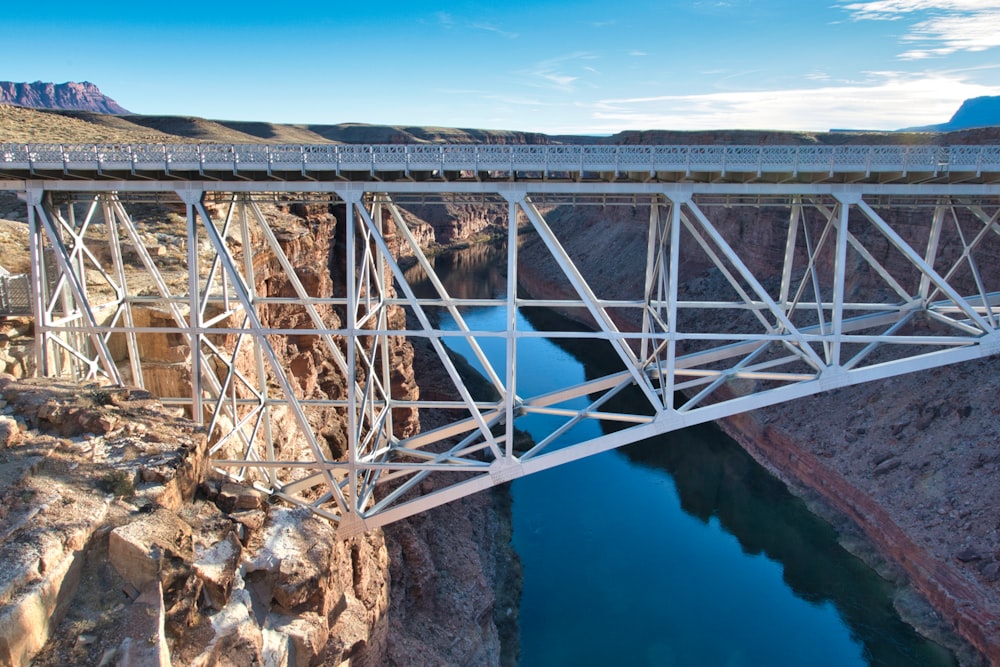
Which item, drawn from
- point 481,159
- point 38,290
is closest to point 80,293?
point 38,290

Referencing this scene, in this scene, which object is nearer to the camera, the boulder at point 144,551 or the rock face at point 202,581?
the rock face at point 202,581

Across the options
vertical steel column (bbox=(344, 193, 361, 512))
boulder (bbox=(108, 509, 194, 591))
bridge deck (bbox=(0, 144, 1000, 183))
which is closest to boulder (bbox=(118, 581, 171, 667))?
boulder (bbox=(108, 509, 194, 591))

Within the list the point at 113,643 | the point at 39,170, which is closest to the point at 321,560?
the point at 113,643

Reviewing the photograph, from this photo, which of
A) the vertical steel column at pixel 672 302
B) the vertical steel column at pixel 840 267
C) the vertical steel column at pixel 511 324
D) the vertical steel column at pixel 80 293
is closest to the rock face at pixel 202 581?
the vertical steel column at pixel 80 293

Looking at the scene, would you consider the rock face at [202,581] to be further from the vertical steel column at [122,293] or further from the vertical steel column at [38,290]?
the vertical steel column at [38,290]

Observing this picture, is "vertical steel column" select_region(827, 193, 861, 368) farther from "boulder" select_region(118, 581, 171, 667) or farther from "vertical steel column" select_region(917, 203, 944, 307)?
"boulder" select_region(118, 581, 171, 667)

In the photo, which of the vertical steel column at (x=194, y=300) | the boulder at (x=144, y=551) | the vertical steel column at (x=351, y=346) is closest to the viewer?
the boulder at (x=144, y=551)

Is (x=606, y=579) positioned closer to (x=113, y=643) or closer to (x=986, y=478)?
(x=986, y=478)

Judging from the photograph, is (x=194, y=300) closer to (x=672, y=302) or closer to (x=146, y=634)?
(x=146, y=634)
